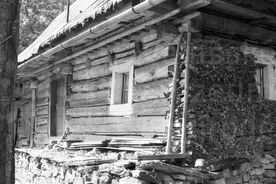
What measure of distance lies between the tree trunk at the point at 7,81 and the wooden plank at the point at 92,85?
13.5 ft

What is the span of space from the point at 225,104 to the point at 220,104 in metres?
0.11

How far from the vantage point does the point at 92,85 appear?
8758 mm

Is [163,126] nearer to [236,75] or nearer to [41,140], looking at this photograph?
[236,75]

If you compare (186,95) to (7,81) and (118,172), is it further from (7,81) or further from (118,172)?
(7,81)

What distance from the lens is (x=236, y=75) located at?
256 inches

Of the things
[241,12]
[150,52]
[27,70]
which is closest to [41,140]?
[27,70]

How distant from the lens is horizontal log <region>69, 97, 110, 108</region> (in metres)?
8.24

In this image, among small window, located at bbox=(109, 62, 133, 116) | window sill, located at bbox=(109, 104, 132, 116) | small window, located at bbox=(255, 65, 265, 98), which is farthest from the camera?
small window, located at bbox=(109, 62, 133, 116)

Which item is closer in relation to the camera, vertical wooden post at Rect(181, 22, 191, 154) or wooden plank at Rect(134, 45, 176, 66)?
vertical wooden post at Rect(181, 22, 191, 154)

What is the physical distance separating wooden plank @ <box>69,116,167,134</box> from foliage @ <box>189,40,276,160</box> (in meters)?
0.75

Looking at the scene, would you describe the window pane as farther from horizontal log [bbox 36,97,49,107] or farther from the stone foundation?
horizontal log [bbox 36,97,49,107]

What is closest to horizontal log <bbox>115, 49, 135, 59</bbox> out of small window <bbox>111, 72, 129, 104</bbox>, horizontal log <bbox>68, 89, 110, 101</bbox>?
small window <bbox>111, 72, 129, 104</bbox>

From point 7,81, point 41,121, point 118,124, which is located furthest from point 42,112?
point 7,81

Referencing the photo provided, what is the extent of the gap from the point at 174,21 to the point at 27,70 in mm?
6003
